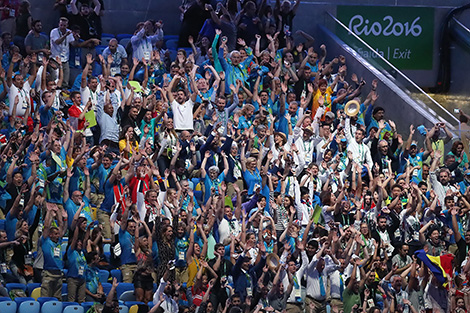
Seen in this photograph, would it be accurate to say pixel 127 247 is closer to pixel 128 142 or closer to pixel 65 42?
pixel 128 142

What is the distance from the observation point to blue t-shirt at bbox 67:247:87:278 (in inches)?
574

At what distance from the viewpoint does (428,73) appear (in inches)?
907

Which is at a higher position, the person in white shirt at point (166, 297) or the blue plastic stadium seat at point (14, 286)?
the blue plastic stadium seat at point (14, 286)

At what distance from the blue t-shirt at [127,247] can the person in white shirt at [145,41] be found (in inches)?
188

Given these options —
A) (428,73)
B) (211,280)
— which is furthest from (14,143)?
(428,73)

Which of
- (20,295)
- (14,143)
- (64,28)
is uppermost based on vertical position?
(64,28)

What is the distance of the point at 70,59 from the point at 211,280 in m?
6.23

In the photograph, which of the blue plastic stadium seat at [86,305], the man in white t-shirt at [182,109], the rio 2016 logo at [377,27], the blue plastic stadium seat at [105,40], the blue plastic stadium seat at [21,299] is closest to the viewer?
the blue plastic stadium seat at [21,299]

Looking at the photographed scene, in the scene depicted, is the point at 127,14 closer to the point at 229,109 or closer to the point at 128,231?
the point at 229,109

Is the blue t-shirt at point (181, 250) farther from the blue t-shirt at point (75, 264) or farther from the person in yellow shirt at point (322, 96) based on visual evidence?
the person in yellow shirt at point (322, 96)

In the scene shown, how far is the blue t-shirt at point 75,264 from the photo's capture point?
14.6m

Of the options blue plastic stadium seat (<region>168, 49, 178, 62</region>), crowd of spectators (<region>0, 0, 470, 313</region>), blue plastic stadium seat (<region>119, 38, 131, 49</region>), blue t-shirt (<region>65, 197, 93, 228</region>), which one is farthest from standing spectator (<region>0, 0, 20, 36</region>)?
blue t-shirt (<region>65, 197, 93, 228</region>)

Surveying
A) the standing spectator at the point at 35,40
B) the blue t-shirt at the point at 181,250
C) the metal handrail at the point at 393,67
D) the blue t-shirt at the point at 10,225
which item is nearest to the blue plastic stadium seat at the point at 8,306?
the blue t-shirt at the point at 10,225

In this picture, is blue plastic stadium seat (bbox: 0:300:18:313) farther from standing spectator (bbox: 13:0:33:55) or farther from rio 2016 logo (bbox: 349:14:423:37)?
rio 2016 logo (bbox: 349:14:423:37)
